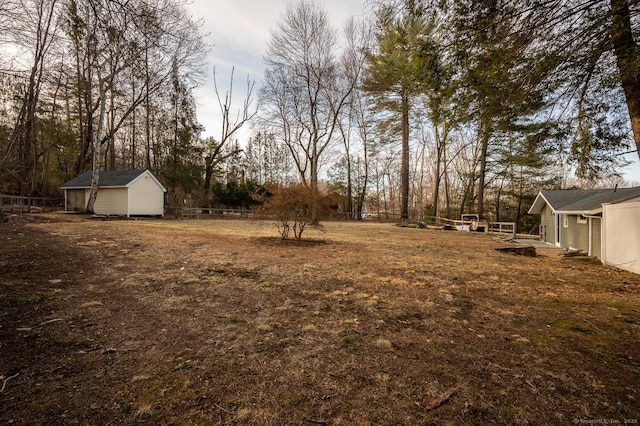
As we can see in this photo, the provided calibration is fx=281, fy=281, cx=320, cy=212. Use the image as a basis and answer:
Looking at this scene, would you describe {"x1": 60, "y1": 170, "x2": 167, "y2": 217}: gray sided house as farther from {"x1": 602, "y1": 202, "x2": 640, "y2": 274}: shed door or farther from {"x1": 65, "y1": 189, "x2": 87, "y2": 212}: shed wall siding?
{"x1": 602, "y1": 202, "x2": 640, "y2": 274}: shed door

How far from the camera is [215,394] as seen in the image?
2145 millimetres

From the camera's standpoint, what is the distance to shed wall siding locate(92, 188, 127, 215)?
1811 centimetres

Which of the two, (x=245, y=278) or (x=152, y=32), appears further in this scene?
(x=245, y=278)

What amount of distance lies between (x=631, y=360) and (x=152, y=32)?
6.47 meters

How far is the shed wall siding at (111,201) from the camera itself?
1811 cm

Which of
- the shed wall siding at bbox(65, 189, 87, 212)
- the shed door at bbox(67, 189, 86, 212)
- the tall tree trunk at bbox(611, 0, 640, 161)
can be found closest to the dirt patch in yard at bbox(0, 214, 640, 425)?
the tall tree trunk at bbox(611, 0, 640, 161)

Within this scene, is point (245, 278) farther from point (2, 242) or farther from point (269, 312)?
point (2, 242)

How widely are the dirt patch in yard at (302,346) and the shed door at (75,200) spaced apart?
1632cm

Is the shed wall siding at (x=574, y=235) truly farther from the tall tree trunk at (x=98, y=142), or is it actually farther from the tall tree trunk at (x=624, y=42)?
the tall tree trunk at (x=98, y=142)

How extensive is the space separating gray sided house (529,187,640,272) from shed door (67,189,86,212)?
26.3m

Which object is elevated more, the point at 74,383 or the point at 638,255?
the point at 638,255

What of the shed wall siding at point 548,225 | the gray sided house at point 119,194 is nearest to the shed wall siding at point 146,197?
the gray sided house at point 119,194

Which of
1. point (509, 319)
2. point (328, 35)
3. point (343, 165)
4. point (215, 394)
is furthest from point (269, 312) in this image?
point (343, 165)

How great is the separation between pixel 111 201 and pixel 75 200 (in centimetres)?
323
